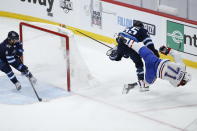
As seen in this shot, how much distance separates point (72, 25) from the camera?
41.9 feet

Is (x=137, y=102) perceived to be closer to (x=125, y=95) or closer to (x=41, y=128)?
(x=125, y=95)

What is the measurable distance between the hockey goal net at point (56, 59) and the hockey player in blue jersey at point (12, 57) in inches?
16.4

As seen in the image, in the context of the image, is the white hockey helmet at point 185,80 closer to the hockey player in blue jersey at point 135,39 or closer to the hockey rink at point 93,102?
the hockey rink at point 93,102

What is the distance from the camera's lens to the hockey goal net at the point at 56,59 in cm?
1033

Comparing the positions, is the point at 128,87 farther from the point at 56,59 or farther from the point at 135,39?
the point at 56,59

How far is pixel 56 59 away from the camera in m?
10.7

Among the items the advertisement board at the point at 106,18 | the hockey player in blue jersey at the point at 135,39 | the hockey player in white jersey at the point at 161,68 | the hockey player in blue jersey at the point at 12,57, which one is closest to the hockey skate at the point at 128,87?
the hockey player in blue jersey at the point at 135,39

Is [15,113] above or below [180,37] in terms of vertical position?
below

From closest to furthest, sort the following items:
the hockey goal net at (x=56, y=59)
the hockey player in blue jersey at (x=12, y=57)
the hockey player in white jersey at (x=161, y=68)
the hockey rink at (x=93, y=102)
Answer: the hockey rink at (x=93, y=102) < the hockey player in white jersey at (x=161, y=68) < the hockey player in blue jersey at (x=12, y=57) < the hockey goal net at (x=56, y=59)

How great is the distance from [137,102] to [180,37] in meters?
1.71

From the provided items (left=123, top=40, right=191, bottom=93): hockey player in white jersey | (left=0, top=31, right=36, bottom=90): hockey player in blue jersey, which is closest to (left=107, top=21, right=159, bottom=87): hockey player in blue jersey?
(left=123, top=40, right=191, bottom=93): hockey player in white jersey

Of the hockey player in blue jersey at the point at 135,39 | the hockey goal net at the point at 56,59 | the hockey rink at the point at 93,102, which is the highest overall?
the hockey player in blue jersey at the point at 135,39

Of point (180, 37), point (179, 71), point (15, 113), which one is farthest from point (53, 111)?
point (180, 37)

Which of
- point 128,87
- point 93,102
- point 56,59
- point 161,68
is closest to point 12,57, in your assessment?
point 56,59
